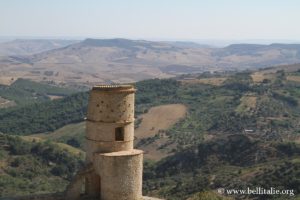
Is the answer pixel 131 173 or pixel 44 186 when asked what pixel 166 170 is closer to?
pixel 44 186

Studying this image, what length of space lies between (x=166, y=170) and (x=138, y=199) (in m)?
71.5

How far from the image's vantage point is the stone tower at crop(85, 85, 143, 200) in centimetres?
2283

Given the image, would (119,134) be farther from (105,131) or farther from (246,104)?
(246,104)

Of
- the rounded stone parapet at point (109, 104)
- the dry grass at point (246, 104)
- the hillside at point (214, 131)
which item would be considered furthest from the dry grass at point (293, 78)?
the rounded stone parapet at point (109, 104)

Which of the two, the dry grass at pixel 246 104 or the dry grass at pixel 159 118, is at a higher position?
the dry grass at pixel 246 104

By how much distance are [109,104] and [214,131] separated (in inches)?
4550

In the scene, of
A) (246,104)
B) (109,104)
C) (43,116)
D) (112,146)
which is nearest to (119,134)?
(112,146)

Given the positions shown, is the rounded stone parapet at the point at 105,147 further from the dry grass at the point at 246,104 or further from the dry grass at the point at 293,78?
the dry grass at the point at 293,78

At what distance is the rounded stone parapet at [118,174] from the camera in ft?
74.7

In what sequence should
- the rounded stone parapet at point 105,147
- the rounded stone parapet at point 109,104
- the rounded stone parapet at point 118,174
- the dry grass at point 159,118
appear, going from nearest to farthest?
1. the rounded stone parapet at point 118,174
2. the rounded stone parapet at point 109,104
3. the rounded stone parapet at point 105,147
4. the dry grass at point 159,118

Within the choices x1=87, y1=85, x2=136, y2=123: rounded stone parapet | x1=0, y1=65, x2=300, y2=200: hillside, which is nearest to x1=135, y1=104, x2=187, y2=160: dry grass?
x1=0, y1=65, x2=300, y2=200: hillside

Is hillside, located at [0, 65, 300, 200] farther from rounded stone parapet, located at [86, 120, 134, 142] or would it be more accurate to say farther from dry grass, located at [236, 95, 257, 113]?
rounded stone parapet, located at [86, 120, 134, 142]

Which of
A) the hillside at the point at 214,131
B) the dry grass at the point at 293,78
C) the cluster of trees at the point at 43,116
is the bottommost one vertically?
the cluster of trees at the point at 43,116

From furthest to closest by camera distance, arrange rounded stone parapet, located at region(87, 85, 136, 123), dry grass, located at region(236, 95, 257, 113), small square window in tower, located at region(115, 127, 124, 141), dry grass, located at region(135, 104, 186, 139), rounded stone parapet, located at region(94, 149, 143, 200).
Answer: dry grass, located at region(236, 95, 257, 113)
dry grass, located at region(135, 104, 186, 139)
small square window in tower, located at region(115, 127, 124, 141)
rounded stone parapet, located at region(87, 85, 136, 123)
rounded stone parapet, located at region(94, 149, 143, 200)
